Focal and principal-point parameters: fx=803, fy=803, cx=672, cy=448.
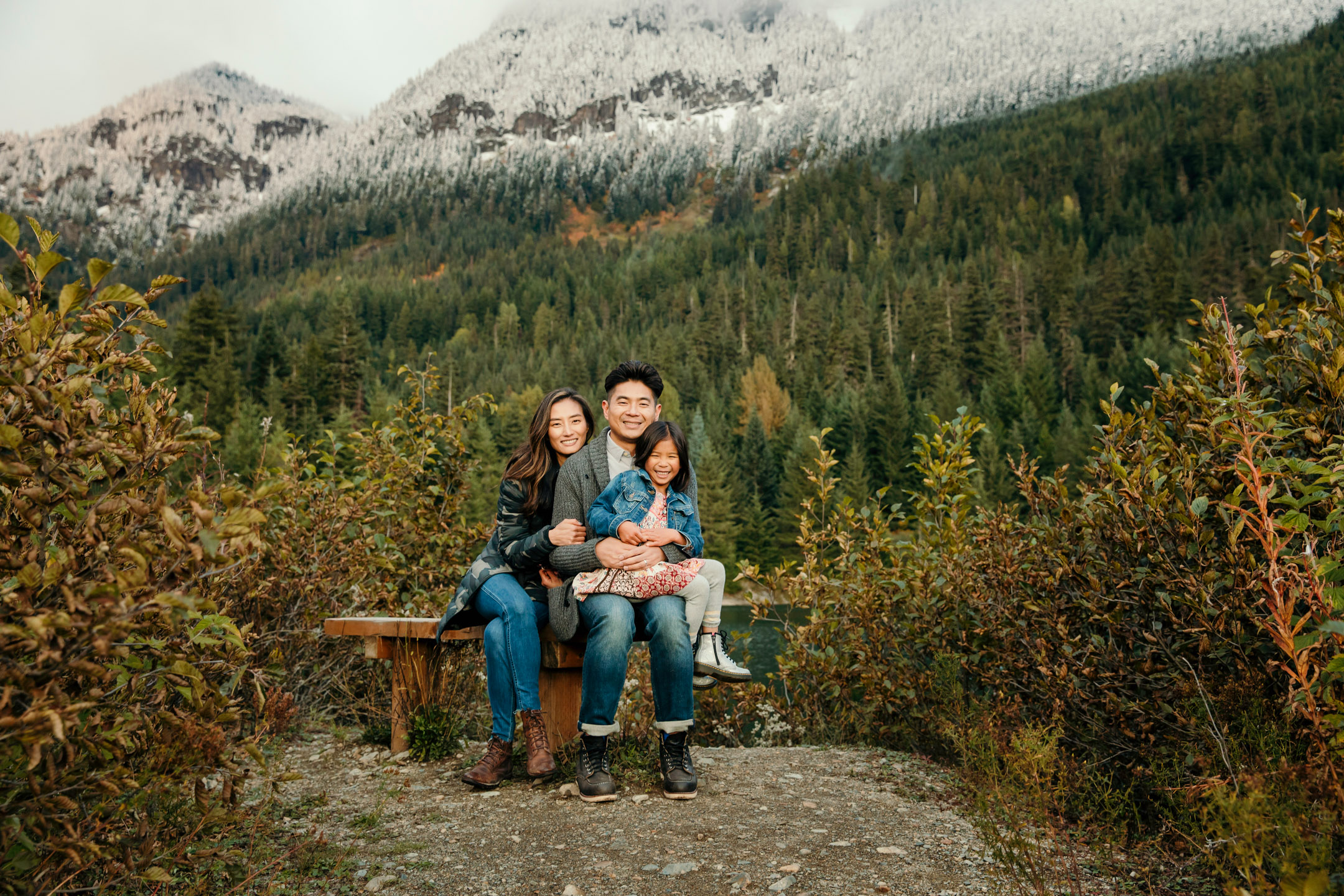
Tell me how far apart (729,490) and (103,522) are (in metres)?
45.6

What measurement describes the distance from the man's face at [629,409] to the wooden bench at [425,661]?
978 mm

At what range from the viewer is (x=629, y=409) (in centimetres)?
374

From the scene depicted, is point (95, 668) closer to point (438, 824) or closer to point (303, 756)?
point (438, 824)

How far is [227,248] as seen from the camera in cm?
15525

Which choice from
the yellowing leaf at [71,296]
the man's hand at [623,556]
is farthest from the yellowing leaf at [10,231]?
the man's hand at [623,556]

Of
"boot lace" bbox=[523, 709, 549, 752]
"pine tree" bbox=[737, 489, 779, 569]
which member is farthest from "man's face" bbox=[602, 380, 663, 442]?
"pine tree" bbox=[737, 489, 779, 569]

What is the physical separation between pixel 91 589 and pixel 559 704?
2.70 m

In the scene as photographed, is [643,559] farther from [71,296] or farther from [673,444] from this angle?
[71,296]

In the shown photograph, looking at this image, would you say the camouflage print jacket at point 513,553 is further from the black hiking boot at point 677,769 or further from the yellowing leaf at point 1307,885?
the yellowing leaf at point 1307,885

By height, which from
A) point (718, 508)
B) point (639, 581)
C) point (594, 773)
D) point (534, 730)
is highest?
point (639, 581)

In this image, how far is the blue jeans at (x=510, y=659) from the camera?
3.45 m

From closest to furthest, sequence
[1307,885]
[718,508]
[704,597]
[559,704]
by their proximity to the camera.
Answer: [1307,885] → [704,597] → [559,704] → [718,508]

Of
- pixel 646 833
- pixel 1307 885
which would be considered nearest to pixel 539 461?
pixel 646 833

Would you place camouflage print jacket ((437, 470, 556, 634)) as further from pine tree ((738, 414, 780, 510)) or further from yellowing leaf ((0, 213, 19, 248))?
pine tree ((738, 414, 780, 510))
